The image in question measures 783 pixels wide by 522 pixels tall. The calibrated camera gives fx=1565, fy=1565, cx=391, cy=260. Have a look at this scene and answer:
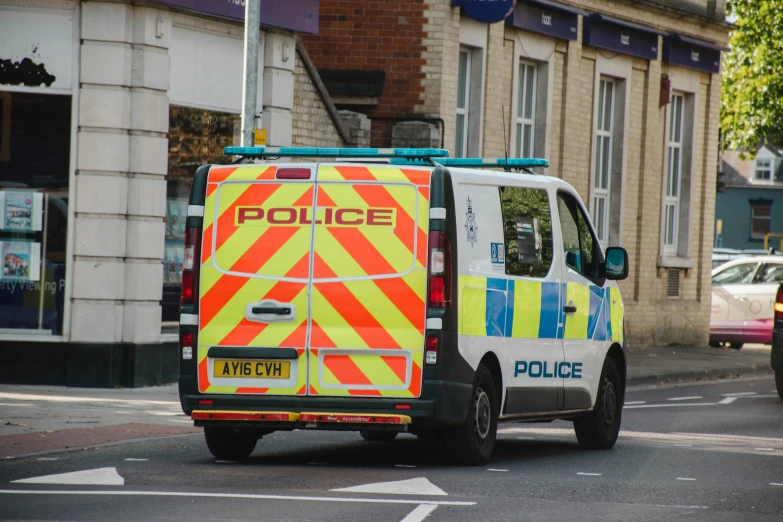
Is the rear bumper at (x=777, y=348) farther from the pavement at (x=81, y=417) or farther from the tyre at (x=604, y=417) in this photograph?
the pavement at (x=81, y=417)

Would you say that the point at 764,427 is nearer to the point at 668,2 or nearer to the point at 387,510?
the point at 387,510

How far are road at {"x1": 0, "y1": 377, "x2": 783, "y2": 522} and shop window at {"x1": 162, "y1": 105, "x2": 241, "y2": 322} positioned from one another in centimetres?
451

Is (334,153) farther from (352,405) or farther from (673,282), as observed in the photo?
(673,282)

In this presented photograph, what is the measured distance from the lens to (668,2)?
27938 millimetres

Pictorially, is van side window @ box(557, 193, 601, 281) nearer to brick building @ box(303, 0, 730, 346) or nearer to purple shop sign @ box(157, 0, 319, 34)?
purple shop sign @ box(157, 0, 319, 34)

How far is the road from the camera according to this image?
8375 mm

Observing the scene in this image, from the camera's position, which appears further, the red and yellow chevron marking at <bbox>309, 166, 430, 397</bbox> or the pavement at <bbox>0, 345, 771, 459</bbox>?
the pavement at <bbox>0, 345, 771, 459</bbox>

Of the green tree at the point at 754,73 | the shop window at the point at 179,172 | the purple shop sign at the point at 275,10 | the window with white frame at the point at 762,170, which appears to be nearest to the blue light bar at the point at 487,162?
the purple shop sign at the point at 275,10

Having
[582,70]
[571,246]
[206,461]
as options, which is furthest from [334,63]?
[206,461]

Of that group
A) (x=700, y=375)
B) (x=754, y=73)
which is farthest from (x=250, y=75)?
(x=754, y=73)

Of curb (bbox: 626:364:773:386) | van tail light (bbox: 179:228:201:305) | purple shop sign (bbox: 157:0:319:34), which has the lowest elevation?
curb (bbox: 626:364:773:386)

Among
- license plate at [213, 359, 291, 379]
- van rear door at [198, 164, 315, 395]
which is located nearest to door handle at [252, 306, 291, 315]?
van rear door at [198, 164, 315, 395]

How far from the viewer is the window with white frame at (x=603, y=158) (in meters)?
27.0

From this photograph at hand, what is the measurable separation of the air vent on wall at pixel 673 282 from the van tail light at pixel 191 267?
64.5ft
